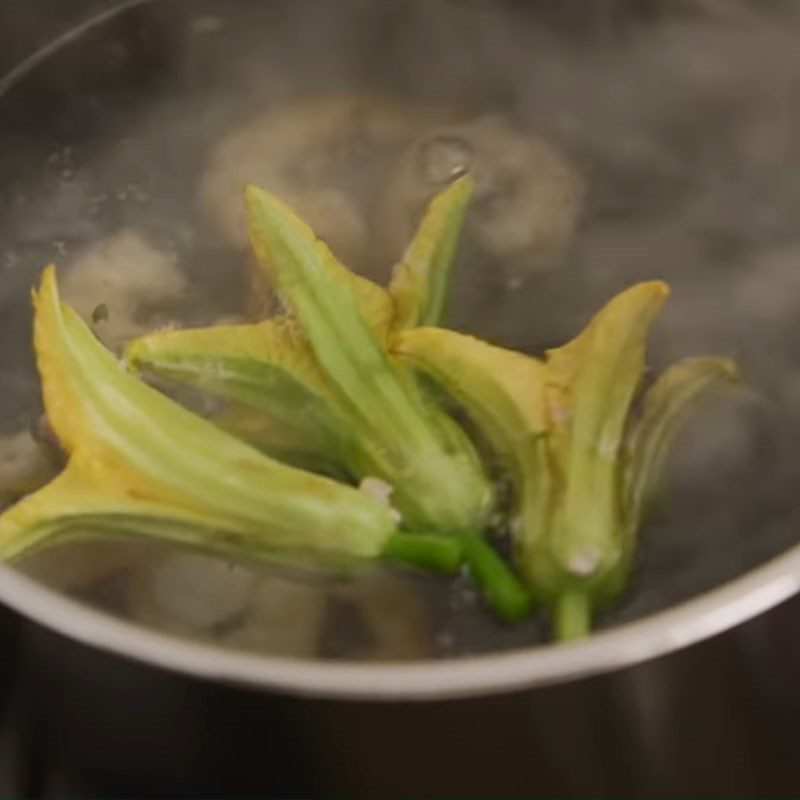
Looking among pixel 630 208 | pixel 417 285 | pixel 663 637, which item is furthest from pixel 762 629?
pixel 630 208

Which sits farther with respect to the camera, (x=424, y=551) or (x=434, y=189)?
(x=434, y=189)

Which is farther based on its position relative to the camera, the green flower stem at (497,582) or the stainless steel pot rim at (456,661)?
the green flower stem at (497,582)

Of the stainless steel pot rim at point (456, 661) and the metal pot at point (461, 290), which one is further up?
the stainless steel pot rim at point (456, 661)

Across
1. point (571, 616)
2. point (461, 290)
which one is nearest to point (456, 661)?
point (571, 616)

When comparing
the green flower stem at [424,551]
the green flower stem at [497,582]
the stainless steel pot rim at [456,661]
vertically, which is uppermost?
the stainless steel pot rim at [456,661]

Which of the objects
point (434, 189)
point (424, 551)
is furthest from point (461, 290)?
point (424, 551)

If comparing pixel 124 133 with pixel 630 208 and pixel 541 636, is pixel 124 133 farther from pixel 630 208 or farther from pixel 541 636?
pixel 541 636

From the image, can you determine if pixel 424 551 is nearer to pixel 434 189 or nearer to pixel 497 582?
pixel 497 582
